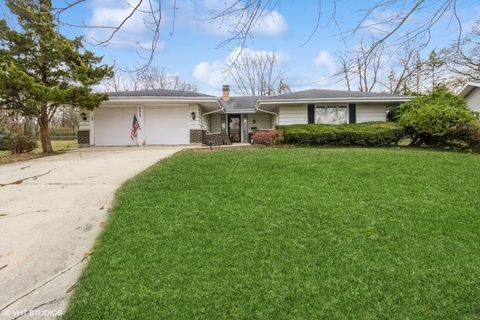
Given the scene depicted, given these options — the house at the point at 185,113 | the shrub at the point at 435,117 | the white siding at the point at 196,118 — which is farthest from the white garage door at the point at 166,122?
the shrub at the point at 435,117

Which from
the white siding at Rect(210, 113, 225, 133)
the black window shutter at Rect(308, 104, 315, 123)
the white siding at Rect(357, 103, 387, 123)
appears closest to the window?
the black window shutter at Rect(308, 104, 315, 123)

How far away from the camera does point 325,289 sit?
3.73 meters

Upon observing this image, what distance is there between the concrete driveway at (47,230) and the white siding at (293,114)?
368 inches

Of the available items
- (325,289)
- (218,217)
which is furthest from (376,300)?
(218,217)

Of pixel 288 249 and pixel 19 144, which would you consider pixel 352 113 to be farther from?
pixel 19 144

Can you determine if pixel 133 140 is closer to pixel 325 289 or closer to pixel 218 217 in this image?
pixel 218 217

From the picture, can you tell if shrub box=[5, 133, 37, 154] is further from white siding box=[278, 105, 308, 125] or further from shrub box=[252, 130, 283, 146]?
white siding box=[278, 105, 308, 125]

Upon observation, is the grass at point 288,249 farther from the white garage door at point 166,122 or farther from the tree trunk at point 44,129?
the white garage door at point 166,122

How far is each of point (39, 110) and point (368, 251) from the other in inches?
564

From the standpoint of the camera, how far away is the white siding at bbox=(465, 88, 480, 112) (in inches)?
743

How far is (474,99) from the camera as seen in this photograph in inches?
764

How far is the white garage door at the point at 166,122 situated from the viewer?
1834cm

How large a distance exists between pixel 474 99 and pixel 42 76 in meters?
20.7

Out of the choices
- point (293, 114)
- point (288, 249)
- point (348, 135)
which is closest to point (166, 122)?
point (293, 114)
